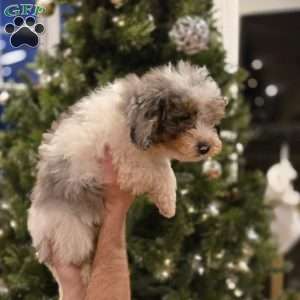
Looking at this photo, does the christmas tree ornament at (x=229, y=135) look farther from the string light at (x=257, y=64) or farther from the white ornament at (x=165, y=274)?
the string light at (x=257, y=64)

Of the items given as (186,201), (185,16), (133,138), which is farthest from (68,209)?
(185,16)

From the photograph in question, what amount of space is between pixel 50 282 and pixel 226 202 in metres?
0.68

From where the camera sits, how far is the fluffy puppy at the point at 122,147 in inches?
44.2

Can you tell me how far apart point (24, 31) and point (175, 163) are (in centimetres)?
72

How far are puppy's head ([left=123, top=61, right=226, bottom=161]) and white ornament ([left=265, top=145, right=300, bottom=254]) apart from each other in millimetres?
1674

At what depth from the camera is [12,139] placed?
2139mm

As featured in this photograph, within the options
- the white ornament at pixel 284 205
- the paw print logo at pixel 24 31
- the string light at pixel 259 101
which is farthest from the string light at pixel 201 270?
the string light at pixel 259 101

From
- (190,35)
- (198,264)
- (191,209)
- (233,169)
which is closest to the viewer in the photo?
(190,35)

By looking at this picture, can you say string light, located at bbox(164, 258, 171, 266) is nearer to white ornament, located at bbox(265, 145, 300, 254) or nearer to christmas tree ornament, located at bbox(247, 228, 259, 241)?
christmas tree ornament, located at bbox(247, 228, 259, 241)

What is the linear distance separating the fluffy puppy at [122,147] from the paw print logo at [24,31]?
12.6 inches

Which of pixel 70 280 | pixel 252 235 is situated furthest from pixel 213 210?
pixel 70 280

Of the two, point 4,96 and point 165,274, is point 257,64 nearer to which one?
point 4,96

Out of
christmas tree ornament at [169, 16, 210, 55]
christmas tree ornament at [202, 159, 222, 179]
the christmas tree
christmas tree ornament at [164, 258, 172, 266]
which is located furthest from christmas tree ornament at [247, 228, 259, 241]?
christmas tree ornament at [169, 16, 210, 55]

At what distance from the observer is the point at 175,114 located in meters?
1.12
